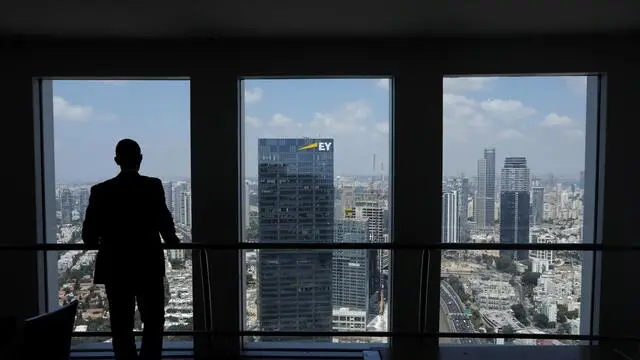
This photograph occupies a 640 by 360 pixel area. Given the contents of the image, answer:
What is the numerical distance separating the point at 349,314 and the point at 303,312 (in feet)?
1.38

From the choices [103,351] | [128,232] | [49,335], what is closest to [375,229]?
[128,232]

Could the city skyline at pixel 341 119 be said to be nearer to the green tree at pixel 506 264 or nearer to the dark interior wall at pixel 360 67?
the dark interior wall at pixel 360 67

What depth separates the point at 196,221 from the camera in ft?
11.3

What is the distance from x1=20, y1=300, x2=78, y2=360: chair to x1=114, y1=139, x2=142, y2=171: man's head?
1.11m

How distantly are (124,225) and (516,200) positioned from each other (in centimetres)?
319

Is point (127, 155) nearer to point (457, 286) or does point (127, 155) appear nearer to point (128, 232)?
point (128, 232)

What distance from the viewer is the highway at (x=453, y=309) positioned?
3498mm

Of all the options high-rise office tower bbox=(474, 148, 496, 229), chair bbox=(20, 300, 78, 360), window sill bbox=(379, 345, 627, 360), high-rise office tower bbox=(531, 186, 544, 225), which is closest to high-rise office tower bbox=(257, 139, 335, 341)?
high-rise office tower bbox=(474, 148, 496, 229)

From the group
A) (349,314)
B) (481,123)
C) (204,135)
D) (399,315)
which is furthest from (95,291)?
(481,123)

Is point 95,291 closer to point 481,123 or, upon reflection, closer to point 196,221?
point 196,221

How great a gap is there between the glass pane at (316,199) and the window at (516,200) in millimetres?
618

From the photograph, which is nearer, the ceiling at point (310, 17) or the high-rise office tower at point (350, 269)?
the ceiling at point (310, 17)

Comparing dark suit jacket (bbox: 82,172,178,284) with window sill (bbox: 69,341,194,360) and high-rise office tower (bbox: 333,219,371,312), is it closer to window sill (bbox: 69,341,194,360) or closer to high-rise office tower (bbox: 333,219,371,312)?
window sill (bbox: 69,341,194,360)

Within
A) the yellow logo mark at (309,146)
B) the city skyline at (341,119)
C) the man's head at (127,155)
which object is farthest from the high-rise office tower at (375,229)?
the man's head at (127,155)
